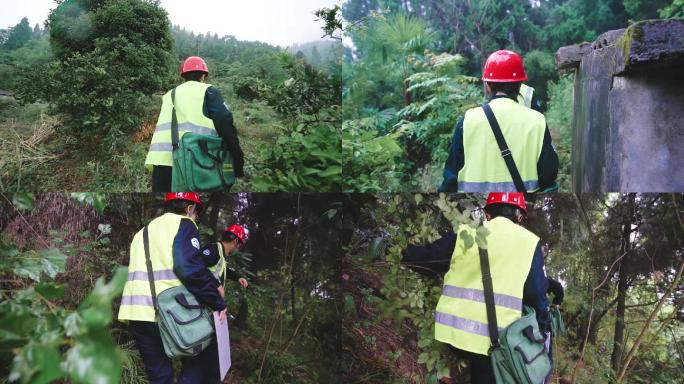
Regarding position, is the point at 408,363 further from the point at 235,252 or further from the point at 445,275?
the point at 235,252

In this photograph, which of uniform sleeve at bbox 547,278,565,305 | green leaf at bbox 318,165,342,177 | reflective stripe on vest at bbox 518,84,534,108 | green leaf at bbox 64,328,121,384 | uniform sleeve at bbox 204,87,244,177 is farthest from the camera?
green leaf at bbox 318,165,342,177

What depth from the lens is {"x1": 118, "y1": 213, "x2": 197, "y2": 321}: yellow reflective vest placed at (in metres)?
3.35

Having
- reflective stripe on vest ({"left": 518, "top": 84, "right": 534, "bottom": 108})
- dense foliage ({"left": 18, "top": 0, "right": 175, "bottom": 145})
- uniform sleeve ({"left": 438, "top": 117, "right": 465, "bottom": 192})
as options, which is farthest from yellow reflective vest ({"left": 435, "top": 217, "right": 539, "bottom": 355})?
dense foliage ({"left": 18, "top": 0, "right": 175, "bottom": 145})

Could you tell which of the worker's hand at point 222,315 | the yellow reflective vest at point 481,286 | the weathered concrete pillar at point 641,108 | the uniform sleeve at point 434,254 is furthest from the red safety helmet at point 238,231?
the weathered concrete pillar at point 641,108

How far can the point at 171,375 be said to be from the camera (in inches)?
135

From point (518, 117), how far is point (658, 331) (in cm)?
147

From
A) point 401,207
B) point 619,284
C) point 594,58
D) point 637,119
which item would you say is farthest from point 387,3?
point 619,284

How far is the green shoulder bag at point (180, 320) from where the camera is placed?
3283 mm

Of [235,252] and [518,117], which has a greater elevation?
[518,117]

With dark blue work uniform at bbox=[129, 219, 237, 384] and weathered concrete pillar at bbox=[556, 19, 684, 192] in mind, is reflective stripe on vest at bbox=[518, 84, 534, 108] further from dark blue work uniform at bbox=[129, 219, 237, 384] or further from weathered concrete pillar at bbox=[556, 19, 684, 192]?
dark blue work uniform at bbox=[129, 219, 237, 384]

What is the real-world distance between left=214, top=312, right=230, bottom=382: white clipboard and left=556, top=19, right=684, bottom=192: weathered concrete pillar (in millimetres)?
2898

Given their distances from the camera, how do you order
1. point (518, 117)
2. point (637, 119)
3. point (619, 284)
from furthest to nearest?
point (637, 119), point (518, 117), point (619, 284)

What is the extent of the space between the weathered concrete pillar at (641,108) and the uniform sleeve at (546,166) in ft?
2.31

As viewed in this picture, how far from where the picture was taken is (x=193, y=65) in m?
4.30
